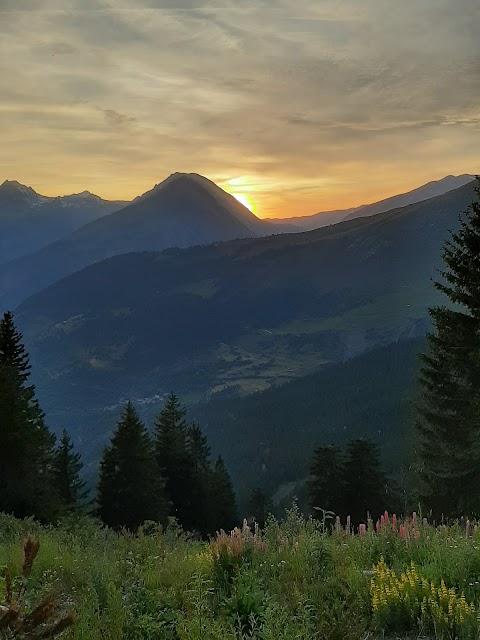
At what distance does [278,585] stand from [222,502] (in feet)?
156

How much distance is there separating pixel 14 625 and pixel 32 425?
1202 inches

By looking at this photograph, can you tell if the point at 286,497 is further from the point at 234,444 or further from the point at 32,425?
the point at 32,425

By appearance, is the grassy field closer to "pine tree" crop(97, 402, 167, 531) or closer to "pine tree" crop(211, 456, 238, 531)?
"pine tree" crop(97, 402, 167, 531)

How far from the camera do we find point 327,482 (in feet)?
138

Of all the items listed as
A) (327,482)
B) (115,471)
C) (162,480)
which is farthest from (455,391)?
(115,471)

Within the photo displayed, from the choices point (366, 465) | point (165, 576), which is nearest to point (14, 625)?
point (165, 576)

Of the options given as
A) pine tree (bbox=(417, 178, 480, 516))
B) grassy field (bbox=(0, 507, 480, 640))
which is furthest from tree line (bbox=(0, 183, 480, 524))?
grassy field (bbox=(0, 507, 480, 640))

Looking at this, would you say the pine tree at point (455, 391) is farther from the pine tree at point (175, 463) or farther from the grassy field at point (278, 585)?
the pine tree at point (175, 463)

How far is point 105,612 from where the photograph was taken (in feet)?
16.5

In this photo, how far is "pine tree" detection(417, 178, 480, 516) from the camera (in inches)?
704

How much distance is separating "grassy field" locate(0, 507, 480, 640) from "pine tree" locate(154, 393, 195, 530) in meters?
37.7

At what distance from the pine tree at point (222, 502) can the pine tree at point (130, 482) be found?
432 inches

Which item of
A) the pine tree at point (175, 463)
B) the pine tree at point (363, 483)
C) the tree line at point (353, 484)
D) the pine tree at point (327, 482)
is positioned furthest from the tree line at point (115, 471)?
the pine tree at point (363, 483)

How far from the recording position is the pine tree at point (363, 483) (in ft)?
133
